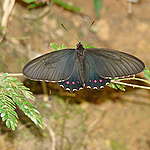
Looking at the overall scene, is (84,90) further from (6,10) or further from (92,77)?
(6,10)

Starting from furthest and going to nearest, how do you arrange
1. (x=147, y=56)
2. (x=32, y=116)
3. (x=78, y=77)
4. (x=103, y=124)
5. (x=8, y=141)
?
(x=147, y=56) < (x=103, y=124) < (x=8, y=141) < (x=78, y=77) < (x=32, y=116)

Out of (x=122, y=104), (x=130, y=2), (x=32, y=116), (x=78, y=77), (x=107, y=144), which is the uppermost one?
(x=130, y=2)

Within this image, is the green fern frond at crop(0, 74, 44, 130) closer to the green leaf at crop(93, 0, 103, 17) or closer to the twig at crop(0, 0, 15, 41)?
the twig at crop(0, 0, 15, 41)

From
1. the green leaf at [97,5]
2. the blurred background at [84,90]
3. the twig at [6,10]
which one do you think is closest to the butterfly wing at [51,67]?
the blurred background at [84,90]

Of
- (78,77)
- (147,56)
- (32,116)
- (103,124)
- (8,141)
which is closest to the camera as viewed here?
(32,116)

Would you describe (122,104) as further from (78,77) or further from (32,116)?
(32,116)

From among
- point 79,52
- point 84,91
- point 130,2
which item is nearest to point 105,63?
point 79,52

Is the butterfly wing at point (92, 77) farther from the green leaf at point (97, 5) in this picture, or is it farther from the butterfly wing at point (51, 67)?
the green leaf at point (97, 5)

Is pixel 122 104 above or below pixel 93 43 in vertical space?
below
